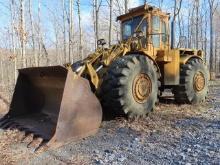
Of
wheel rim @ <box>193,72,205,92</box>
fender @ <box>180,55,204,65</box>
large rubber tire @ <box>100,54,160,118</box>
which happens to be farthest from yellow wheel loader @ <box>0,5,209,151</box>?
wheel rim @ <box>193,72,205,92</box>

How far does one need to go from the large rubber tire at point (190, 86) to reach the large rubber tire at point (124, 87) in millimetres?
2163

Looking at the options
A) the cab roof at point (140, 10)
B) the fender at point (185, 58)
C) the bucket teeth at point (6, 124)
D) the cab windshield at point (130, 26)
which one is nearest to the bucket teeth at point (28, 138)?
the bucket teeth at point (6, 124)

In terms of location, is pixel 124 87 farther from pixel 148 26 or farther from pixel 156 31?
pixel 156 31

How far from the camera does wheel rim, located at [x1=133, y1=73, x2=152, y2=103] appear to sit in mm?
7314

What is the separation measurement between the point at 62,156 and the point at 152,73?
334 cm

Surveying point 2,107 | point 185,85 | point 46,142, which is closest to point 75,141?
point 46,142

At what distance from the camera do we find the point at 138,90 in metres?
7.39

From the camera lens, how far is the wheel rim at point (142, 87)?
24.0ft

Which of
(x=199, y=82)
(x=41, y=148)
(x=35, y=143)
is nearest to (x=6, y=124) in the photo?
(x=35, y=143)

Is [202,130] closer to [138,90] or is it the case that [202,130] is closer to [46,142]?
[138,90]

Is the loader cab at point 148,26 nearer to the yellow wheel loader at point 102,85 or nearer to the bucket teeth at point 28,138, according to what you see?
the yellow wheel loader at point 102,85

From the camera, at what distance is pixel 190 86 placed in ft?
31.2

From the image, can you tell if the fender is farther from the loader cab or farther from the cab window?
the cab window

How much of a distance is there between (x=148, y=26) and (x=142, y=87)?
1.88 metres
